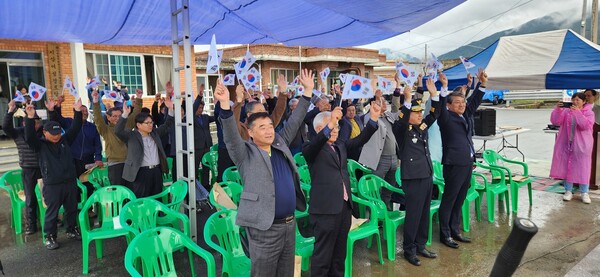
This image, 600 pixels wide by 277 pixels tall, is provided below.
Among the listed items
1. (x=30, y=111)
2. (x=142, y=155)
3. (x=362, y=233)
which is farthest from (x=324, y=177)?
(x=30, y=111)

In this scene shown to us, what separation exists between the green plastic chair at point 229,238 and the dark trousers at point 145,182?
193cm

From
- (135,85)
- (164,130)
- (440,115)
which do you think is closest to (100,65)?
(135,85)

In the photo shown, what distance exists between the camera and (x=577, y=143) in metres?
6.62

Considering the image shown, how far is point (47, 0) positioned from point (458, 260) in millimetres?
5575

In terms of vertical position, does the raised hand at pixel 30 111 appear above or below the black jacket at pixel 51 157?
above

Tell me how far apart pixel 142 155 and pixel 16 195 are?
2.02 metres

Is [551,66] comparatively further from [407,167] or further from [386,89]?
[407,167]

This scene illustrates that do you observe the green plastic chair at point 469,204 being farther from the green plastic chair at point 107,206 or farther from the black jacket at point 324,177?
the green plastic chair at point 107,206

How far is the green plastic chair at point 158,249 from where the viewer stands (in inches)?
113

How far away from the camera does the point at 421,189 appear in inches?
162

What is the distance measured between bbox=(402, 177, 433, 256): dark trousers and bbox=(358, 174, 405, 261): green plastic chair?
136 millimetres

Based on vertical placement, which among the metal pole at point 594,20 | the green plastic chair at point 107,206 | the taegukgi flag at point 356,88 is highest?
the metal pole at point 594,20

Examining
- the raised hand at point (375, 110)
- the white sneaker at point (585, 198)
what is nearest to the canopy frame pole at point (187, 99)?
the raised hand at point (375, 110)

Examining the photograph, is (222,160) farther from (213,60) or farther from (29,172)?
(213,60)
